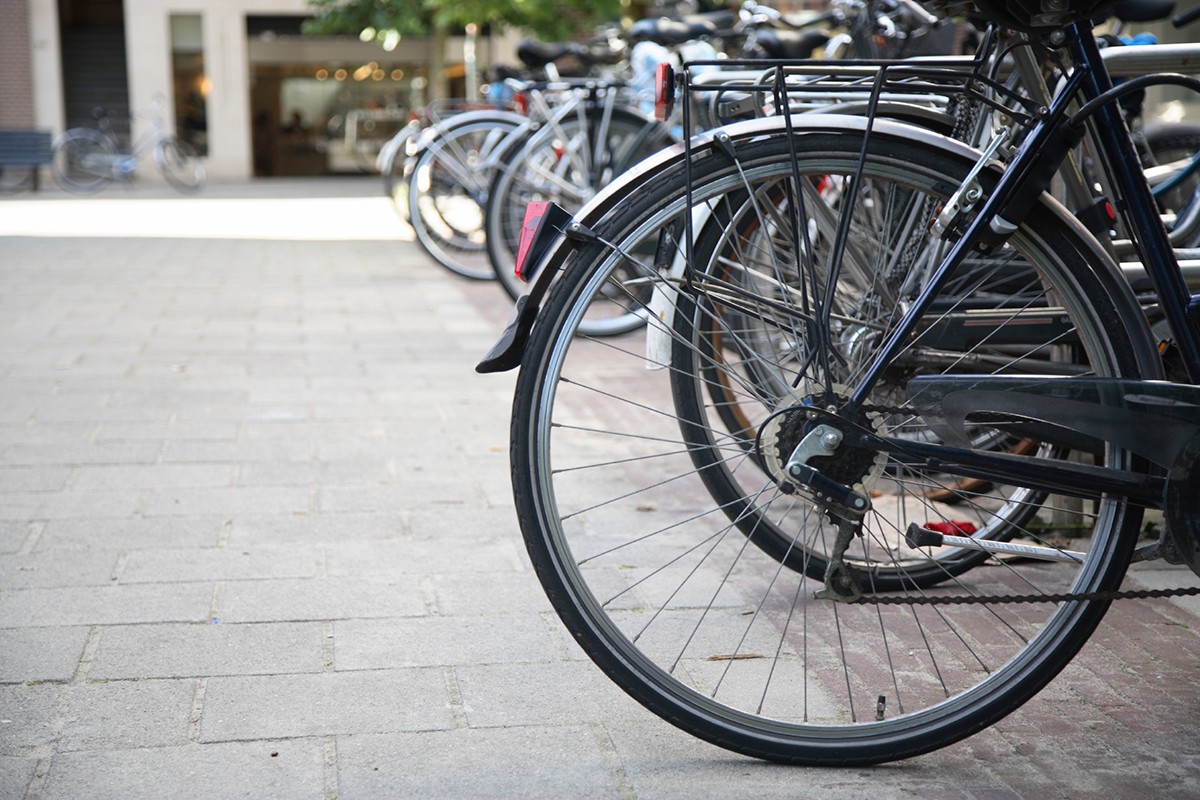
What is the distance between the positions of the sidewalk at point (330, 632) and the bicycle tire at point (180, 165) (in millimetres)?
15895

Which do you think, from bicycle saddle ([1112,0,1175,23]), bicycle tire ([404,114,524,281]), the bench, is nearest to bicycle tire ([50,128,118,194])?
the bench

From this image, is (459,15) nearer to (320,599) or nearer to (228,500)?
(228,500)

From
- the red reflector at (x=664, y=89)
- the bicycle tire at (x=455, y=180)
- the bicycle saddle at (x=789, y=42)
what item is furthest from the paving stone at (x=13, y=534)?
the bicycle tire at (x=455, y=180)

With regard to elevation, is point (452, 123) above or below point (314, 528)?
above

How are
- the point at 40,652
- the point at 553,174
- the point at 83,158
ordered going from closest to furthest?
the point at 40,652
the point at 553,174
the point at 83,158

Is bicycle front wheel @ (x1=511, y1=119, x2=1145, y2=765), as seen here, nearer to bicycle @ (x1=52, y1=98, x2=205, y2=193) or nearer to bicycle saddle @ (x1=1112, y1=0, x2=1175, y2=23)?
bicycle saddle @ (x1=1112, y1=0, x2=1175, y2=23)

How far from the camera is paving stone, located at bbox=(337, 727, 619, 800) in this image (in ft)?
7.06

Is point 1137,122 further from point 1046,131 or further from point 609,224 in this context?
point 609,224

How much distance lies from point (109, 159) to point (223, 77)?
4309 millimetres

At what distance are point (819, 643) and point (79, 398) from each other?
11.5ft

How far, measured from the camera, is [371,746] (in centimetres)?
232

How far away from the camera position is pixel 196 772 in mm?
2213

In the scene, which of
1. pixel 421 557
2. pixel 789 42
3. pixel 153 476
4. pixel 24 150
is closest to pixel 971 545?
pixel 421 557

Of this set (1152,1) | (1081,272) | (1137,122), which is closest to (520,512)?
(1081,272)
